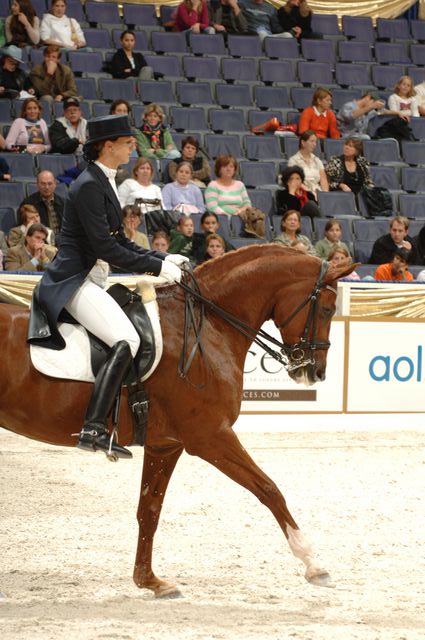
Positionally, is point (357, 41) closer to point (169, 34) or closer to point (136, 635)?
point (169, 34)

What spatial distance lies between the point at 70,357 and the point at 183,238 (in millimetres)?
6233

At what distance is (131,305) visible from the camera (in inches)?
209

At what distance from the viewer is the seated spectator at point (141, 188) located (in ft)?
38.4

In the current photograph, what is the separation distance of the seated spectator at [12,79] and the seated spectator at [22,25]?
2.08ft

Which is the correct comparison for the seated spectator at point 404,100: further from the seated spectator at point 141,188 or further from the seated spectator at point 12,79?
the seated spectator at point 12,79

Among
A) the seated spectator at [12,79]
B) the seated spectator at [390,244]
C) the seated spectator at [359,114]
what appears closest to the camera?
the seated spectator at [390,244]

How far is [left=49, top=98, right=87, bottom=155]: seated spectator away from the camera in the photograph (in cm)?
1265

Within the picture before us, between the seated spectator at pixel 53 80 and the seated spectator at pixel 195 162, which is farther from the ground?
the seated spectator at pixel 53 80

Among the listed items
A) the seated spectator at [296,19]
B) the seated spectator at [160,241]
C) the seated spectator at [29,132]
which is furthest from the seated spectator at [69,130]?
the seated spectator at [296,19]

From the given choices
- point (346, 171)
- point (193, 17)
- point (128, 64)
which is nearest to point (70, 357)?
point (346, 171)

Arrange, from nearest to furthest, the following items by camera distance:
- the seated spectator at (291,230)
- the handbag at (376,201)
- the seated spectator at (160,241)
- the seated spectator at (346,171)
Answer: the seated spectator at (160,241)
the seated spectator at (291,230)
the seated spectator at (346,171)
the handbag at (376,201)

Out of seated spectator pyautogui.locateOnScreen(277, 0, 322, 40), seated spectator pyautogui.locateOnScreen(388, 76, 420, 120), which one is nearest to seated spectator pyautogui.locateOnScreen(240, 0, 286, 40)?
seated spectator pyautogui.locateOnScreen(277, 0, 322, 40)

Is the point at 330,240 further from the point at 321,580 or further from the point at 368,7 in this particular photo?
the point at 368,7

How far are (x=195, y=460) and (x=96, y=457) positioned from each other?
881mm
